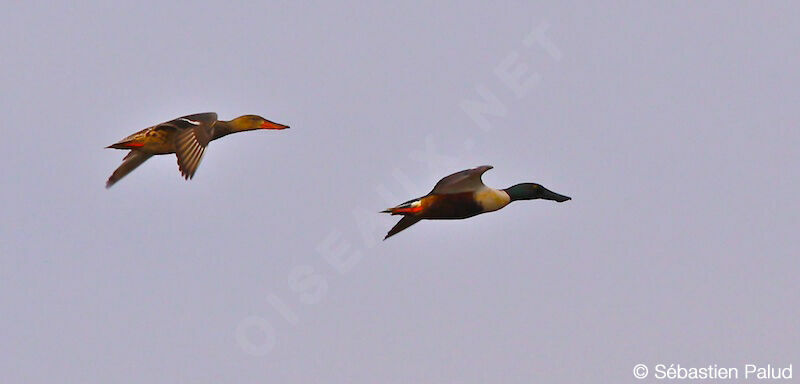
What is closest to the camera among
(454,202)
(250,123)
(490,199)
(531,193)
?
(454,202)

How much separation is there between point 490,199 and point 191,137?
4.16 meters

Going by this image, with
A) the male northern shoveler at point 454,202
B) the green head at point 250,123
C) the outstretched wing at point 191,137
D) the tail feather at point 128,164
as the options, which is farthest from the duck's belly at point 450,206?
the tail feather at point 128,164

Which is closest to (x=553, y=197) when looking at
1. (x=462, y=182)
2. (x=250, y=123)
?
(x=462, y=182)

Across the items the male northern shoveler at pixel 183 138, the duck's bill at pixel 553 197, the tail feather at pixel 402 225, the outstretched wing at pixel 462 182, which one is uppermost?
the duck's bill at pixel 553 197

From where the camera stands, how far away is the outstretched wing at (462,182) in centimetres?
1895

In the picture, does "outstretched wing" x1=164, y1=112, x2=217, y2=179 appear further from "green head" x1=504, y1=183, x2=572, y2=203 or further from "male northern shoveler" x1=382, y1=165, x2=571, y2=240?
"green head" x1=504, y1=183, x2=572, y2=203

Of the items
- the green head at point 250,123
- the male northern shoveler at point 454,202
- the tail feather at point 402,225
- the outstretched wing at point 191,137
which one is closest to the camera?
the male northern shoveler at point 454,202

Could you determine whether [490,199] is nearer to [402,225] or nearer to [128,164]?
[402,225]

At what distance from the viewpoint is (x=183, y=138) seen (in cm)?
2045

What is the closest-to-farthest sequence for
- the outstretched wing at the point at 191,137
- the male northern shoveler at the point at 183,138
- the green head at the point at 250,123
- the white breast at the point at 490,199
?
the outstretched wing at the point at 191,137, the white breast at the point at 490,199, the male northern shoveler at the point at 183,138, the green head at the point at 250,123

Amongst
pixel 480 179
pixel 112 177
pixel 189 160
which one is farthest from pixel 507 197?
pixel 112 177

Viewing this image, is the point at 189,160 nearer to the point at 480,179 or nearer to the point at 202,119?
the point at 202,119

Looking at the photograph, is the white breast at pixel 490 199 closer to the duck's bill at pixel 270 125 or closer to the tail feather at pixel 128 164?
the duck's bill at pixel 270 125

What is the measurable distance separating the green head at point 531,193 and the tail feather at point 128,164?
559cm
